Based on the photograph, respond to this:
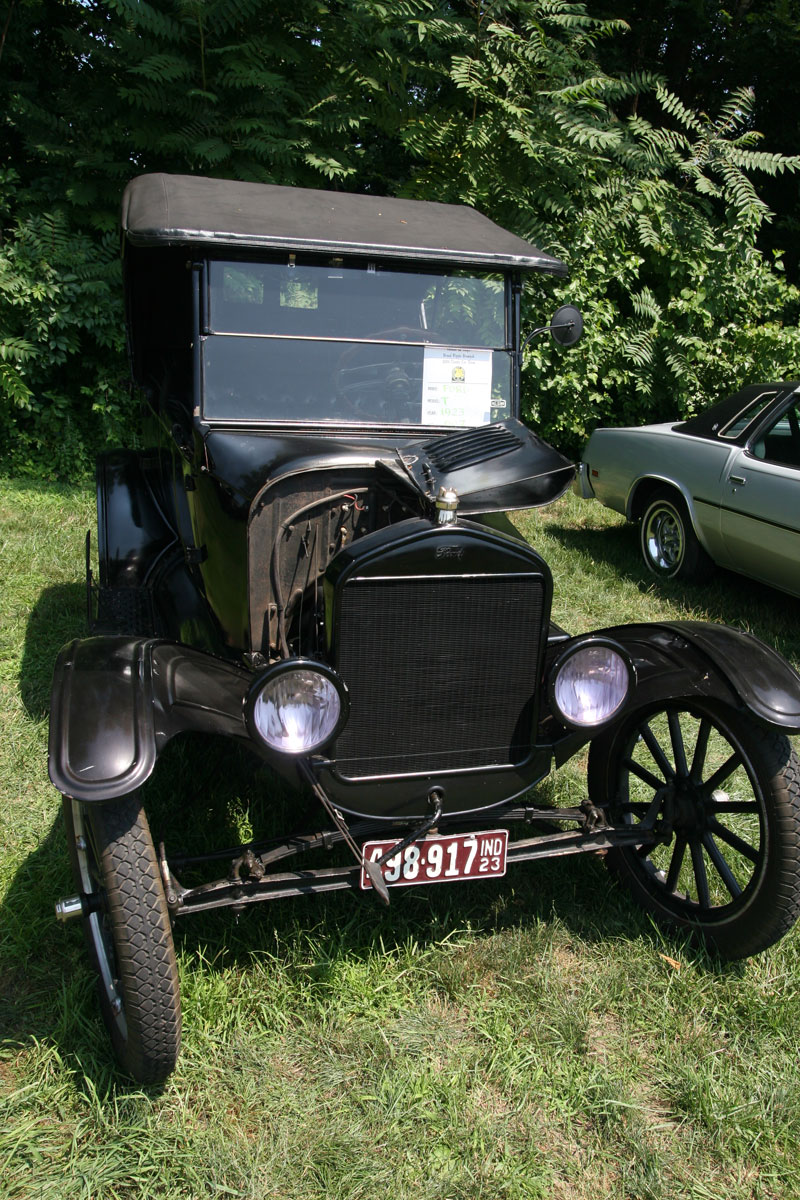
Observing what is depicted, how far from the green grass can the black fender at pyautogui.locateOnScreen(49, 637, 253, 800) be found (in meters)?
0.81

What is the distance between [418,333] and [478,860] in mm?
1956

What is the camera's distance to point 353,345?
130 inches

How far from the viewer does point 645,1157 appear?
7.05 feet

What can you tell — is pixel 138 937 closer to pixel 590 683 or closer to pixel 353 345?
pixel 590 683

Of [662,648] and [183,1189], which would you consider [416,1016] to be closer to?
[183,1189]

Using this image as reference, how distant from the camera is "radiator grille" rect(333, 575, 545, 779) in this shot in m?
2.44

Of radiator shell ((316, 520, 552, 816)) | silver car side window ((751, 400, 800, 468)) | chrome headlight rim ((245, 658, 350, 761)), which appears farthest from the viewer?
silver car side window ((751, 400, 800, 468))

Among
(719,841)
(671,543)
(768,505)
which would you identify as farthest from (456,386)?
(671,543)

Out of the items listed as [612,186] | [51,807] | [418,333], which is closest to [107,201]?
[612,186]

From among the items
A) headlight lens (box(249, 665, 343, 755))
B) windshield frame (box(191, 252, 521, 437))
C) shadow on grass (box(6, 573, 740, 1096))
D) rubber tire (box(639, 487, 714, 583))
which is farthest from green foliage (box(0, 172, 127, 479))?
headlight lens (box(249, 665, 343, 755))

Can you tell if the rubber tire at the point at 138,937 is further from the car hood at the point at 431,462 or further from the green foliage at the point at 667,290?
the green foliage at the point at 667,290

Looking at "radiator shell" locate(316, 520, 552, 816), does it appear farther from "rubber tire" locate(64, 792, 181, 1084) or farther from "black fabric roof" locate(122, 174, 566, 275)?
"black fabric roof" locate(122, 174, 566, 275)

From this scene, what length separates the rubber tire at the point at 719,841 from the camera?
99.7 inches

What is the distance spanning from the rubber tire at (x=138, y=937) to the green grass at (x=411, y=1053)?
0.19 meters
